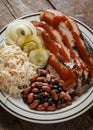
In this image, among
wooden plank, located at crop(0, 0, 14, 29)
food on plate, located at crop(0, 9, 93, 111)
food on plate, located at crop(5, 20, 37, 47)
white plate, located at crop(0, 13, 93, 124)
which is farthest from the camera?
wooden plank, located at crop(0, 0, 14, 29)

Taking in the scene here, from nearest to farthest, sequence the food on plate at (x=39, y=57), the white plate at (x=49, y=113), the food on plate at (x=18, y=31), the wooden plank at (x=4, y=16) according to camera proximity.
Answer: the white plate at (x=49, y=113)
the food on plate at (x=39, y=57)
the food on plate at (x=18, y=31)
the wooden plank at (x=4, y=16)

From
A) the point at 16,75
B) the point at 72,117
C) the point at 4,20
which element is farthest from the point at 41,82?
the point at 4,20

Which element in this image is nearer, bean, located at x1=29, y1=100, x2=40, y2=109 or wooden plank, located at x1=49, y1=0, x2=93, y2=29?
bean, located at x1=29, y1=100, x2=40, y2=109

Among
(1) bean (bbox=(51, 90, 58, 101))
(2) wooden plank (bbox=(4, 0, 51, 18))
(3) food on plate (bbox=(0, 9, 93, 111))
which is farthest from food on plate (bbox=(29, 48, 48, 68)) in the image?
(2) wooden plank (bbox=(4, 0, 51, 18))

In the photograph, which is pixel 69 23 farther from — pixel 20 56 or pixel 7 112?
pixel 7 112

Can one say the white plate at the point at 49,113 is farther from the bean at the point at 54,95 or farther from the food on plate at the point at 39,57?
the food on plate at the point at 39,57

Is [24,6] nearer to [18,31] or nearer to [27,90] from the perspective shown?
[18,31]

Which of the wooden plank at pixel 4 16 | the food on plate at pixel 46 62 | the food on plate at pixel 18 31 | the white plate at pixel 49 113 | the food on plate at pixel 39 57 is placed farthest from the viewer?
the wooden plank at pixel 4 16

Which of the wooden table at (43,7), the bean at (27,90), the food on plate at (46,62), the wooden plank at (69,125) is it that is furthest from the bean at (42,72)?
the wooden table at (43,7)

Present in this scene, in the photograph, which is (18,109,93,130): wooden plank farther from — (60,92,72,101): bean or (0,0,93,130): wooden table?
(0,0,93,130): wooden table
